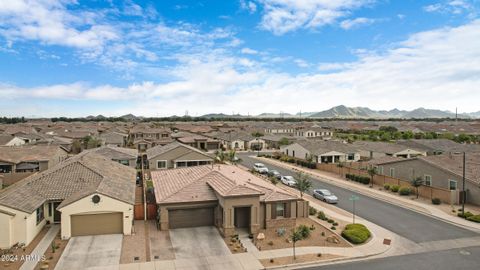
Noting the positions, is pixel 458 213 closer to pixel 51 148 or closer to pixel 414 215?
pixel 414 215

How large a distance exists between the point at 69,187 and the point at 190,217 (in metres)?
10.8

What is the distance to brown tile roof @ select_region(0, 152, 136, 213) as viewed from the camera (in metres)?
27.3

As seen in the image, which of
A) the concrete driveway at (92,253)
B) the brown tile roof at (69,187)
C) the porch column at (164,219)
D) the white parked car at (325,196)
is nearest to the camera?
the concrete driveway at (92,253)

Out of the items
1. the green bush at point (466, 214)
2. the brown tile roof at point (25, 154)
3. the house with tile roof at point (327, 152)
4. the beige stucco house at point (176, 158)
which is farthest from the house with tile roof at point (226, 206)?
the house with tile roof at point (327, 152)

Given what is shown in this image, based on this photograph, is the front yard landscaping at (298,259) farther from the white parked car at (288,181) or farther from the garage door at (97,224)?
the white parked car at (288,181)

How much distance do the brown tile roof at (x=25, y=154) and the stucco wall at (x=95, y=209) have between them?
1230 inches

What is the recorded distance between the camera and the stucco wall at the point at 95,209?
2706cm

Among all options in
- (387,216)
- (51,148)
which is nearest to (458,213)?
(387,216)

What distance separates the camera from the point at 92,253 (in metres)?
24.1

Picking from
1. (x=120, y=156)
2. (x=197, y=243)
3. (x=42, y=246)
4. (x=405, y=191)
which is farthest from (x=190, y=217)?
(x=120, y=156)

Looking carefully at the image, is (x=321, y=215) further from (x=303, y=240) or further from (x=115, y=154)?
(x=115, y=154)

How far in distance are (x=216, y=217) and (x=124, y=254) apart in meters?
8.14

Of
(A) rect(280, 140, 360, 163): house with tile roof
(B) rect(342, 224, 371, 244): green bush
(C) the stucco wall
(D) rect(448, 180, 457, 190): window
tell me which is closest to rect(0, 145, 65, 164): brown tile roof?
(C) the stucco wall

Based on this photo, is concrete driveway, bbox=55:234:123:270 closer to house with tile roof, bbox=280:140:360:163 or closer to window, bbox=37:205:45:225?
window, bbox=37:205:45:225
